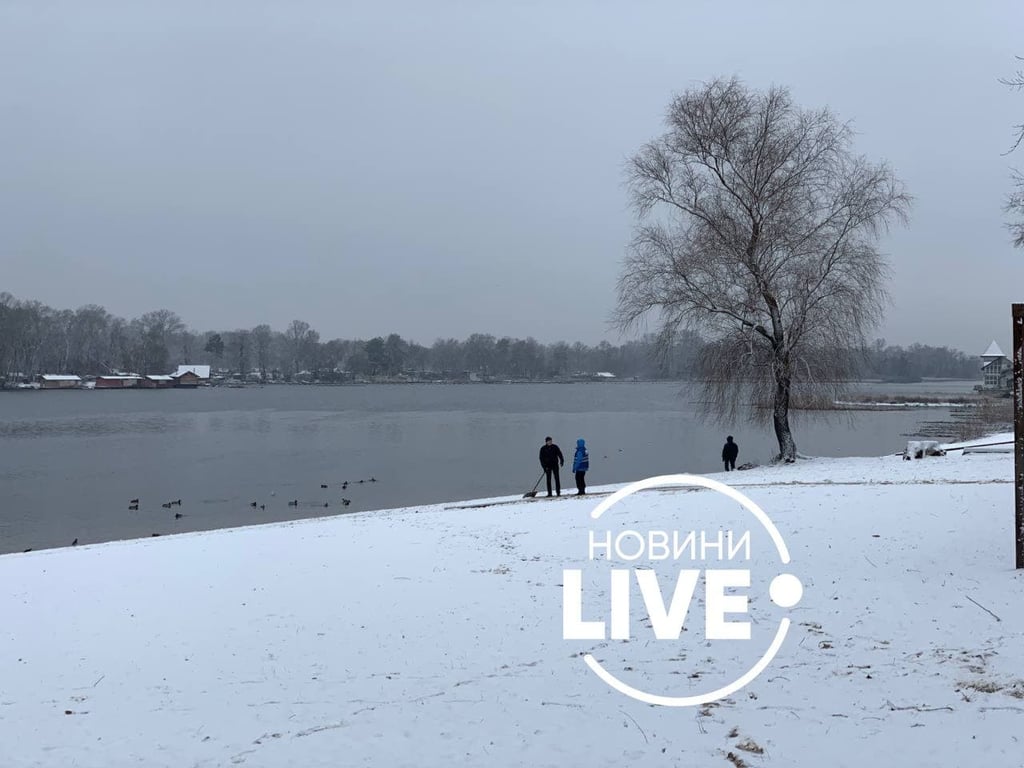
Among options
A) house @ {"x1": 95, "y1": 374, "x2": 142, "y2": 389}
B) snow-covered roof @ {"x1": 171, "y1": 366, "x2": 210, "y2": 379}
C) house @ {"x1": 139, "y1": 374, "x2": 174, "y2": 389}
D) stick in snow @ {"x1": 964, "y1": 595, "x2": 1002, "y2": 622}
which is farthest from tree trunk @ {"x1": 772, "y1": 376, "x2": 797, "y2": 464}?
snow-covered roof @ {"x1": 171, "y1": 366, "x2": 210, "y2": 379}

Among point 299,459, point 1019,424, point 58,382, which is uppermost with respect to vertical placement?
point 1019,424

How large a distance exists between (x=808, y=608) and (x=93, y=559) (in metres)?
11.6

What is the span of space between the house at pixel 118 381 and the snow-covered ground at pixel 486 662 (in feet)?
560

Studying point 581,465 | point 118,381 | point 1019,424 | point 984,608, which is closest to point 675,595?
point 984,608

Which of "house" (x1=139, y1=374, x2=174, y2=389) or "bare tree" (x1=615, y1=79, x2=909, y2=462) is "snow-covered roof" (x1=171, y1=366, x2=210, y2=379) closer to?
"house" (x1=139, y1=374, x2=174, y2=389)

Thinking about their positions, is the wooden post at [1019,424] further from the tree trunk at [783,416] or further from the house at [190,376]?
the house at [190,376]

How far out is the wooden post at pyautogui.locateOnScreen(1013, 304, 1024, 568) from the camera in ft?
30.6

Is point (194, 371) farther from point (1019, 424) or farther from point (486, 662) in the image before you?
point (1019, 424)

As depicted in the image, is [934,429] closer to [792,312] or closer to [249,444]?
[792,312]

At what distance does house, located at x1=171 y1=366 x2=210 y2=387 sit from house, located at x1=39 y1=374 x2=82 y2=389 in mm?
22388

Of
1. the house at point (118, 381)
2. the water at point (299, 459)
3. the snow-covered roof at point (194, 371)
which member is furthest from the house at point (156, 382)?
the water at point (299, 459)

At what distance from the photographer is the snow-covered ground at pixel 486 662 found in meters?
6.12

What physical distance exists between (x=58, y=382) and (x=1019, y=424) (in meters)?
176

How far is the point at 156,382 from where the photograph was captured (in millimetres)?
173875
